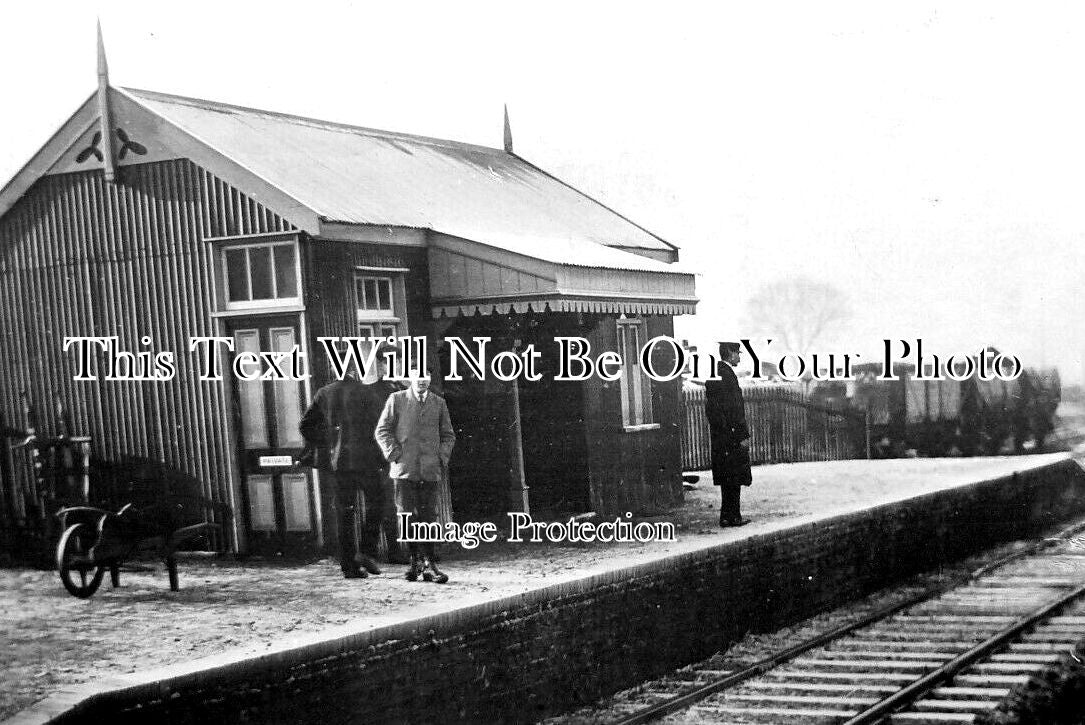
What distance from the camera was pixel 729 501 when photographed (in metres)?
7.37

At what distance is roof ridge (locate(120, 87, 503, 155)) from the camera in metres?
5.89

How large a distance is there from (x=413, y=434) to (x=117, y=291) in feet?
5.08

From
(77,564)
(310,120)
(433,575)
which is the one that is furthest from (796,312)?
(77,564)

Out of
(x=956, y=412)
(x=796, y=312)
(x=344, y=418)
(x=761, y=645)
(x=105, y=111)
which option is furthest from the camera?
(x=956, y=412)

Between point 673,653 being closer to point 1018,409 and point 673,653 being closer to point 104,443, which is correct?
point 1018,409

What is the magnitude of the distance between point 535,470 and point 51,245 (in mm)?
2610

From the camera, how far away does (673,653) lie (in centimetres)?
650

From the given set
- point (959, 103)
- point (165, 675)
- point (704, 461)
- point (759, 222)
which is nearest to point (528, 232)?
point (759, 222)

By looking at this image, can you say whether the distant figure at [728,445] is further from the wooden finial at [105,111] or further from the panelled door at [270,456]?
the wooden finial at [105,111]

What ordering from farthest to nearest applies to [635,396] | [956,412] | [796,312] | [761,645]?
[956,412], [635,396], [761,645], [796,312]

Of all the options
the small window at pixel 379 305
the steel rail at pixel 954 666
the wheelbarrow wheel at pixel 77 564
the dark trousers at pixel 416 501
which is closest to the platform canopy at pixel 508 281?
the small window at pixel 379 305

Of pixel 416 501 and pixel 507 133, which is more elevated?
pixel 507 133

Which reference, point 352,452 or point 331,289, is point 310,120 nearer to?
point 331,289

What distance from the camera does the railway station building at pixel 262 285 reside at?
5.98m
